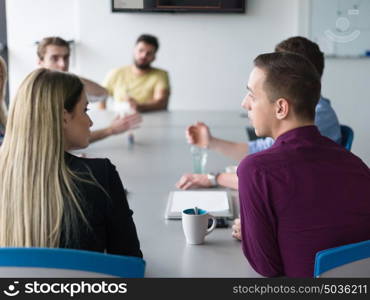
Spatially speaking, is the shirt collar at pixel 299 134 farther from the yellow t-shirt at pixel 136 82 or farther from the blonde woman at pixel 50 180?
the yellow t-shirt at pixel 136 82

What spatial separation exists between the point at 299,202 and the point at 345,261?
18cm

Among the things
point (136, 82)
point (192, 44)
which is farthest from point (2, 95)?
point (192, 44)

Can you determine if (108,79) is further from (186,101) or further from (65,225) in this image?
(65,225)

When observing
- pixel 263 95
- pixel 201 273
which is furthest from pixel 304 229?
pixel 263 95

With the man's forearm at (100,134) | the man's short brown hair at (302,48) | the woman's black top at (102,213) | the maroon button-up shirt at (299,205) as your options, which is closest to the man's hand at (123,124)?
the man's forearm at (100,134)

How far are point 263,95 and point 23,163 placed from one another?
25.0 inches

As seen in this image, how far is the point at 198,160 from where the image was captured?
228cm

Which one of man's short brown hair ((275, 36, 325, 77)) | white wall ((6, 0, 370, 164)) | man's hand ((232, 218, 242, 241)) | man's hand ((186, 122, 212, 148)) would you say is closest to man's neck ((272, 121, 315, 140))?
man's hand ((232, 218, 242, 241))

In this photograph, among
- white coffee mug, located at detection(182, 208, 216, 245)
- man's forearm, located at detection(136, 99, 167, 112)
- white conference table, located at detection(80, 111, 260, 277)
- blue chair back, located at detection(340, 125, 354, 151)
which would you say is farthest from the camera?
man's forearm, located at detection(136, 99, 167, 112)

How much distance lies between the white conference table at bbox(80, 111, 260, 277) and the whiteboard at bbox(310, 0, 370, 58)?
164 cm

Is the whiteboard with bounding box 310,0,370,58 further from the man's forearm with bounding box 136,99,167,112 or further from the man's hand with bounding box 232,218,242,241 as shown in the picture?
the man's hand with bounding box 232,218,242,241

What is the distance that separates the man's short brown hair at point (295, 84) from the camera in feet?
4.46

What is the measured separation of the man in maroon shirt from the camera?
124 centimetres

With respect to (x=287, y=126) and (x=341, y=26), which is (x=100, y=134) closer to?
(x=287, y=126)
